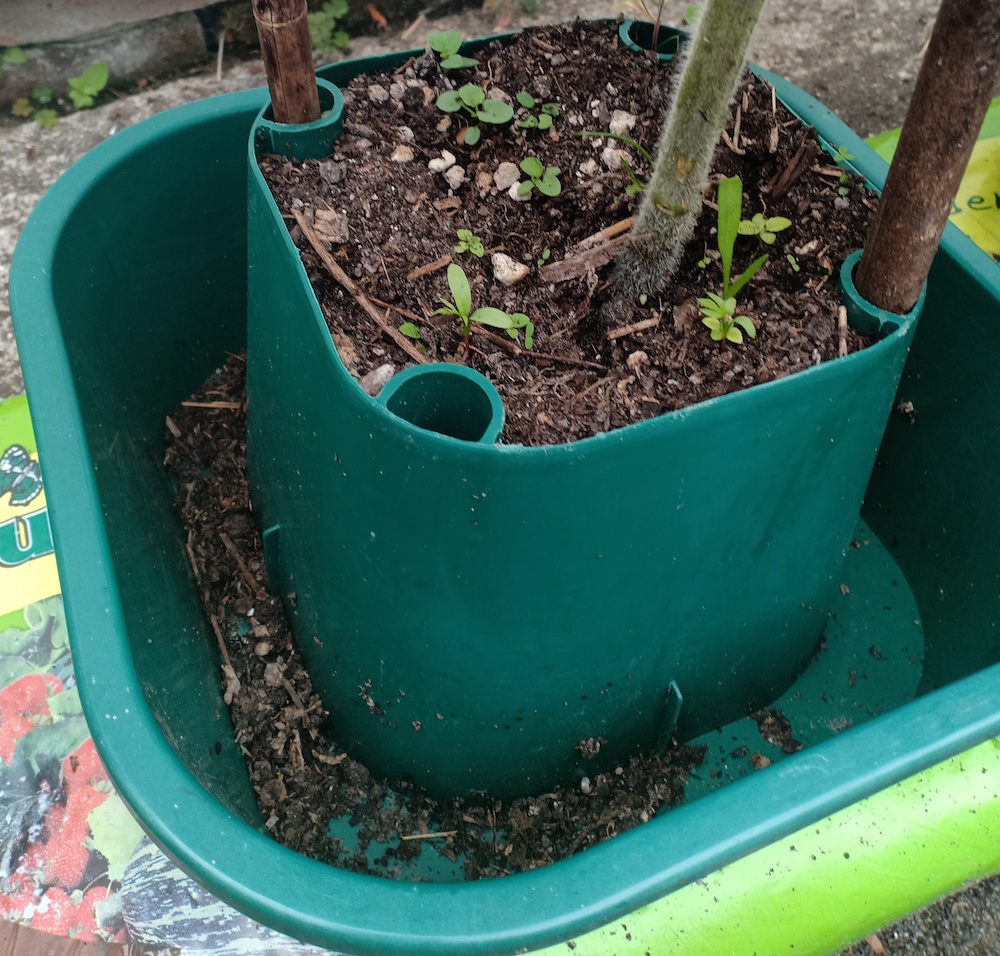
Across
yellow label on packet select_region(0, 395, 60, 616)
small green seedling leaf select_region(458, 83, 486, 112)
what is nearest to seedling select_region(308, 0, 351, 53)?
yellow label on packet select_region(0, 395, 60, 616)

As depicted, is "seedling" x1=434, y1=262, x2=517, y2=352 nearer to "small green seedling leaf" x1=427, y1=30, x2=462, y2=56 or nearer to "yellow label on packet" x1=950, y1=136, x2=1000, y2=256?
"small green seedling leaf" x1=427, y1=30, x2=462, y2=56

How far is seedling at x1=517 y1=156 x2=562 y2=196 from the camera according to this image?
715 millimetres

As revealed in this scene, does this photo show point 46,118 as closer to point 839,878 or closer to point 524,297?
point 524,297

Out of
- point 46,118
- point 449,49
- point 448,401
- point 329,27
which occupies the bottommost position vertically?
point 46,118

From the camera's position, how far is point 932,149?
0.54 m

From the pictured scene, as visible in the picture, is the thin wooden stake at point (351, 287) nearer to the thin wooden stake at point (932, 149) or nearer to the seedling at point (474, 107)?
the seedling at point (474, 107)

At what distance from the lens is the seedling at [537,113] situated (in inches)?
29.7

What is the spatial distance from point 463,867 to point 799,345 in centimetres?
51

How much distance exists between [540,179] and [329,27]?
125 cm

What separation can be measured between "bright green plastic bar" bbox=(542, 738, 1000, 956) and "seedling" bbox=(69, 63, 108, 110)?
5.39ft

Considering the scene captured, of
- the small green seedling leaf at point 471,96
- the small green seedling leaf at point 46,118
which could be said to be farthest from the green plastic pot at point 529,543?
the small green seedling leaf at point 46,118

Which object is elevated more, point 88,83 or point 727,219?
point 727,219

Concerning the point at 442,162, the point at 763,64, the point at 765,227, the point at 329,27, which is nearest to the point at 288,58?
the point at 442,162

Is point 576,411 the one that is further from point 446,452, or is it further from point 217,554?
point 217,554
